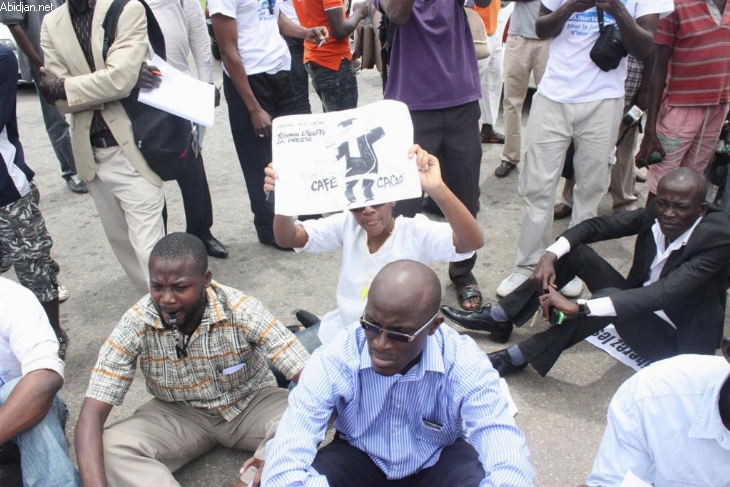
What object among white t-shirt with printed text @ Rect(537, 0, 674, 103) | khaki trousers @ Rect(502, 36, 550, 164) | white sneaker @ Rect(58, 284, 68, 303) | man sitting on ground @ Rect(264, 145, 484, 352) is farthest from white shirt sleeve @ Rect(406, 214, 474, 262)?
khaki trousers @ Rect(502, 36, 550, 164)

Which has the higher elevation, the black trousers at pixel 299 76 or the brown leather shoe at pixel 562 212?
the black trousers at pixel 299 76

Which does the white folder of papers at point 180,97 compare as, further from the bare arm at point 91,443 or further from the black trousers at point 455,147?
the bare arm at point 91,443

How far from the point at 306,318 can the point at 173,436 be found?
116 cm

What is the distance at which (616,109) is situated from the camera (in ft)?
12.7

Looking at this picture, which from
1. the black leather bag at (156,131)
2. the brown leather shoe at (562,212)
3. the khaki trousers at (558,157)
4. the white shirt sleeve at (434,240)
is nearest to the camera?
the white shirt sleeve at (434,240)

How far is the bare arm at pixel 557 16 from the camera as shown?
3.58 m

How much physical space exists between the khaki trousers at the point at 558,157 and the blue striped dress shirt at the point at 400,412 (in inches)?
74.0

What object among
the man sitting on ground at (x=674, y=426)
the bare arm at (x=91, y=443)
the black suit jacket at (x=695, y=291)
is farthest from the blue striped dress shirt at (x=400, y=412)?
the black suit jacket at (x=695, y=291)

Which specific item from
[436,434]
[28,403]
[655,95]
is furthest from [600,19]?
[28,403]

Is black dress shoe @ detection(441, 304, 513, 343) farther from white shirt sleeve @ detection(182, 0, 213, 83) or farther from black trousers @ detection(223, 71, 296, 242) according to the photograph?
white shirt sleeve @ detection(182, 0, 213, 83)

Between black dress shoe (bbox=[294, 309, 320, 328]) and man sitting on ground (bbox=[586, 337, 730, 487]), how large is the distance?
80.8 inches

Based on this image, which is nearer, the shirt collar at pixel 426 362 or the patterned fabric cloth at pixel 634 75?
the shirt collar at pixel 426 362

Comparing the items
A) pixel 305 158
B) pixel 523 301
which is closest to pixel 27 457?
pixel 305 158

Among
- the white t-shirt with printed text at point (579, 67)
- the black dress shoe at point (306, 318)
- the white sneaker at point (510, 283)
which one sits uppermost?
the white t-shirt with printed text at point (579, 67)
